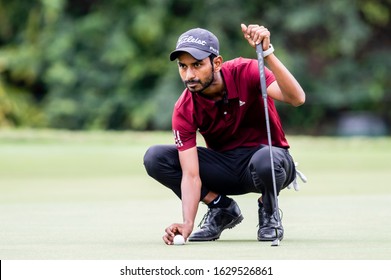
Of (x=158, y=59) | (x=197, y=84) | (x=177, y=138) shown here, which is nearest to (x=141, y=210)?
(x=177, y=138)

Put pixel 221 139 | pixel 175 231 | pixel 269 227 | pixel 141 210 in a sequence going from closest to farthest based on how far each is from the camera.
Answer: pixel 175 231, pixel 269 227, pixel 221 139, pixel 141 210

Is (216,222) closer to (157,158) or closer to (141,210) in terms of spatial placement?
(157,158)

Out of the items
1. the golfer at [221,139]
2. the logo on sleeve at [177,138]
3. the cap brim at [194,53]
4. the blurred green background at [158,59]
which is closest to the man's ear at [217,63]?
the golfer at [221,139]

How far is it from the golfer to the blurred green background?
2686 cm

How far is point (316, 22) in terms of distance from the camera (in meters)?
35.4

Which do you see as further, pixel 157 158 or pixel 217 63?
pixel 157 158

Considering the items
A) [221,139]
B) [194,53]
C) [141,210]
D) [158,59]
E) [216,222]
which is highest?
[158,59]

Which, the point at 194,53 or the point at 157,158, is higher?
the point at 194,53

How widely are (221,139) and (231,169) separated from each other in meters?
0.21

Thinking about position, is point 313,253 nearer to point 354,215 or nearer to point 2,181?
point 354,215

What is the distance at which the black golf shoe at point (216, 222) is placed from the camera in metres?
7.15

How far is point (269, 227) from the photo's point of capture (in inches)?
273

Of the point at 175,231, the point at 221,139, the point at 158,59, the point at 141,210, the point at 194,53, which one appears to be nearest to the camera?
the point at 194,53

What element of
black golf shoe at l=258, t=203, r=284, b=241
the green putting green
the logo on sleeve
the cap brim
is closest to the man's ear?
the cap brim
